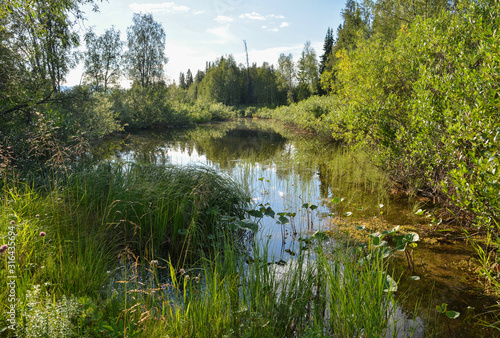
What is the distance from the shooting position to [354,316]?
2244mm

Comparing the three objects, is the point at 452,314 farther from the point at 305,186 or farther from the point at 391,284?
the point at 305,186

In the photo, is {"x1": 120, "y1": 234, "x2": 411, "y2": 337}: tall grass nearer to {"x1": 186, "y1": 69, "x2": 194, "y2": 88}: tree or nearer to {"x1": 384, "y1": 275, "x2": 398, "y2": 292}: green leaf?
{"x1": 384, "y1": 275, "x2": 398, "y2": 292}: green leaf

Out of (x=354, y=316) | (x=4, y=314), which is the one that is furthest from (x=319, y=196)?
(x=4, y=314)

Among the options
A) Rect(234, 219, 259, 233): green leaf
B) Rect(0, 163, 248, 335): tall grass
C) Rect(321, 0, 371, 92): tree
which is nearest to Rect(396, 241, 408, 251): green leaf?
Rect(234, 219, 259, 233): green leaf

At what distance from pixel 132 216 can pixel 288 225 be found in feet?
8.69

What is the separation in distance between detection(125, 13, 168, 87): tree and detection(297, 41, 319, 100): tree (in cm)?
2145

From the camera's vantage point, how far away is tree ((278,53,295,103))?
4956 centimetres

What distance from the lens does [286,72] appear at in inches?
1969

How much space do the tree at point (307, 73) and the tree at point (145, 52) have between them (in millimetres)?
21447

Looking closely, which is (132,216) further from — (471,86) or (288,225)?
(471,86)

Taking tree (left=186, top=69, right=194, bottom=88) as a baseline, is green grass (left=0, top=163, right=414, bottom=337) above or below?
below

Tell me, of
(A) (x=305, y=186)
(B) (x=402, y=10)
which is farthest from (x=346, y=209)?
(B) (x=402, y=10)

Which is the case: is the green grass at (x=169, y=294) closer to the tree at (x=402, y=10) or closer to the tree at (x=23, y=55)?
the tree at (x=23, y=55)

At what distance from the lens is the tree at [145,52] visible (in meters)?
29.7
